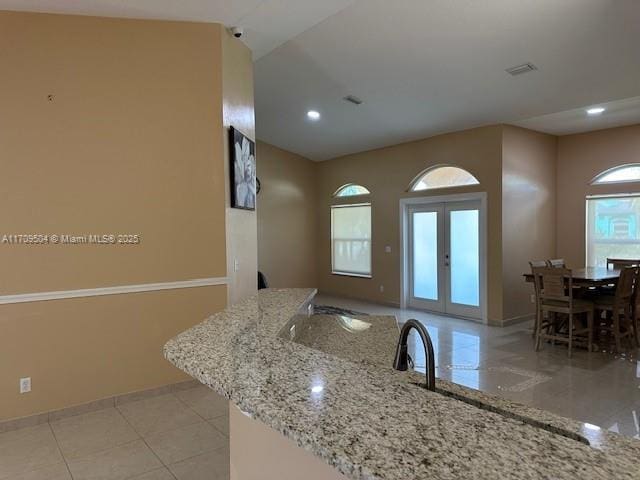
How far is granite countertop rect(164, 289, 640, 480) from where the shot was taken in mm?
661

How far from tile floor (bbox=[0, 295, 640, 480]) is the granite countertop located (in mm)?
1696

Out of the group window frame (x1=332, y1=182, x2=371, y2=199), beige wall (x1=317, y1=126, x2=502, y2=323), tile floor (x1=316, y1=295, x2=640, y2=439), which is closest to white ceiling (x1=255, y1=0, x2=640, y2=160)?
beige wall (x1=317, y1=126, x2=502, y2=323)

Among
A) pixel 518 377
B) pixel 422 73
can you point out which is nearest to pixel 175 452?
pixel 518 377

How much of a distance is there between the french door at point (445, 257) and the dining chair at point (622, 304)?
177cm

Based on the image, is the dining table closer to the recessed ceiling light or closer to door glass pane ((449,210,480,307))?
door glass pane ((449,210,480,307))

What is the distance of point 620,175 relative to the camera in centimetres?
646

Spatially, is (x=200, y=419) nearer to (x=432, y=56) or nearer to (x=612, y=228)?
(x=432, y=56)

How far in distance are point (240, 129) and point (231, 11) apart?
1.04 m

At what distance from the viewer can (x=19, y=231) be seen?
303 centimetres

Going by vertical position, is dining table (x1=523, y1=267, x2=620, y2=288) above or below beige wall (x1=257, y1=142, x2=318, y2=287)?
below

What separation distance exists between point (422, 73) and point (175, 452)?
4517 mm

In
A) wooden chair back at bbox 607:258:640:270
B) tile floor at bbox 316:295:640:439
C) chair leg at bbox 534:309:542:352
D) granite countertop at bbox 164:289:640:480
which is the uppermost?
granite countertop at bbox 164:289:640:480

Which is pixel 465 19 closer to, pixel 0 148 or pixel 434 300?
pixel 0 148

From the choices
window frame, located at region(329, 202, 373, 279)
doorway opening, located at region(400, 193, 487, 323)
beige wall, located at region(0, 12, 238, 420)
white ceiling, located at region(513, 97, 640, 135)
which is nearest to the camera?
beige wall, located at region(0, 12, 238, 420)
